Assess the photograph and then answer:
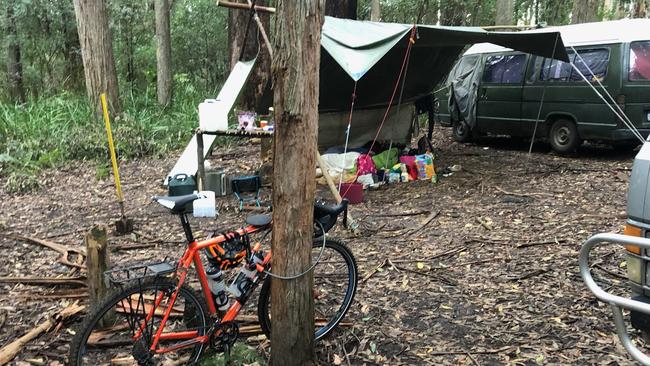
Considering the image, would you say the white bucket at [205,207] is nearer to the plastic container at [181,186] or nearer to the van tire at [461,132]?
the plastic container at [181,186]

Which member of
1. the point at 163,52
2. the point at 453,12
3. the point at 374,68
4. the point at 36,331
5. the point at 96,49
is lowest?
the point at 36,331

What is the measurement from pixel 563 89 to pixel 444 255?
5.28m

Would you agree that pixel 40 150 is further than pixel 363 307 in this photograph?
Yes

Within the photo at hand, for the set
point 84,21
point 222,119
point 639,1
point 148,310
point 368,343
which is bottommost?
point 368,343

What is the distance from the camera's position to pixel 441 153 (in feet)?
33.7

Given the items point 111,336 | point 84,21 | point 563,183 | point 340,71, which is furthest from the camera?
point 84,21

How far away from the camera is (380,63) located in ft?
27.5

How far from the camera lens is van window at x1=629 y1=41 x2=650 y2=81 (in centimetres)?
796

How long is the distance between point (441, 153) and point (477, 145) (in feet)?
4.33

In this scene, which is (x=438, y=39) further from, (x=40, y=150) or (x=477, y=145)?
(x=40, y=150)

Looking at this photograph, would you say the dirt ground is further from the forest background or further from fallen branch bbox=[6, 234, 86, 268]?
the forest background

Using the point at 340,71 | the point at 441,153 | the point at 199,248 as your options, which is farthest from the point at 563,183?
the point at 199,248

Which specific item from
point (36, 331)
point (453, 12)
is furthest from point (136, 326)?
point (453, 12)

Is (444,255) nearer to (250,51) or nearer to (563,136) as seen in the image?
(563,136)
